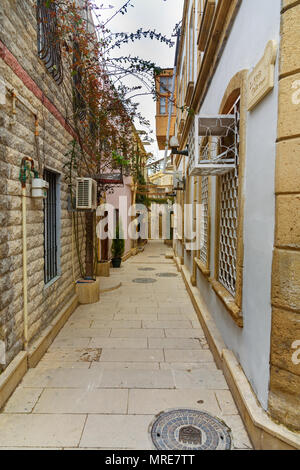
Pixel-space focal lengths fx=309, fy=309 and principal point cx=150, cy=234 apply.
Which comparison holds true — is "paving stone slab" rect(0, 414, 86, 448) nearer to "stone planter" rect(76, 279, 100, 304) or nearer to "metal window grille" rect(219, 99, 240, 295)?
"metal window grille" rect(219, 99, 240, 295)

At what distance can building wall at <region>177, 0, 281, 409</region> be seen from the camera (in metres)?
2.44

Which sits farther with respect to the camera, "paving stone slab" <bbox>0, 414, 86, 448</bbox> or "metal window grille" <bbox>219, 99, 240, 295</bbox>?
"metal window grille" <bbox>219, 99, 240, 295</bbox>

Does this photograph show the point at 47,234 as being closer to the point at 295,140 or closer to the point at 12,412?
the point at 12,412

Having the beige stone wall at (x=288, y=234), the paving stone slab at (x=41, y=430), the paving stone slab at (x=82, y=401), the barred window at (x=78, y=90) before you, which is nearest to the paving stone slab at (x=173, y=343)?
the paving stone slab at (x=82, y=401)

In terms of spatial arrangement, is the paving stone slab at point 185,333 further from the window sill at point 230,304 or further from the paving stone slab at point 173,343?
the window sill at point 230,304

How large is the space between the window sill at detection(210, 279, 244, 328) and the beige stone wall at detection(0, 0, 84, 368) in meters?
2.39

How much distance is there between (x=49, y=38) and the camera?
4645 mm

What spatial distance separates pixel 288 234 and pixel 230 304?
153 cm

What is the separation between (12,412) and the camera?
296 centimetres

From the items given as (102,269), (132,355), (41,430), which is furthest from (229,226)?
(102,269)

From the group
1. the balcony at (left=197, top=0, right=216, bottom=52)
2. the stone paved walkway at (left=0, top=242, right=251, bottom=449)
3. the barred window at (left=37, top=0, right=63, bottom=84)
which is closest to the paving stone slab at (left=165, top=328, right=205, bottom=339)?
the stone paved walkway at (left=0, top=242, right=251, bottom=449)

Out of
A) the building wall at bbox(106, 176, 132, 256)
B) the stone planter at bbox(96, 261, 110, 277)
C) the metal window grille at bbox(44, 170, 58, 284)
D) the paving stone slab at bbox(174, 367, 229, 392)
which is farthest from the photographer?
the building wall at bbox(106, 176, 132, 256)

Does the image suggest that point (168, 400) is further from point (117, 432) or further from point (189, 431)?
point (117, 432)
